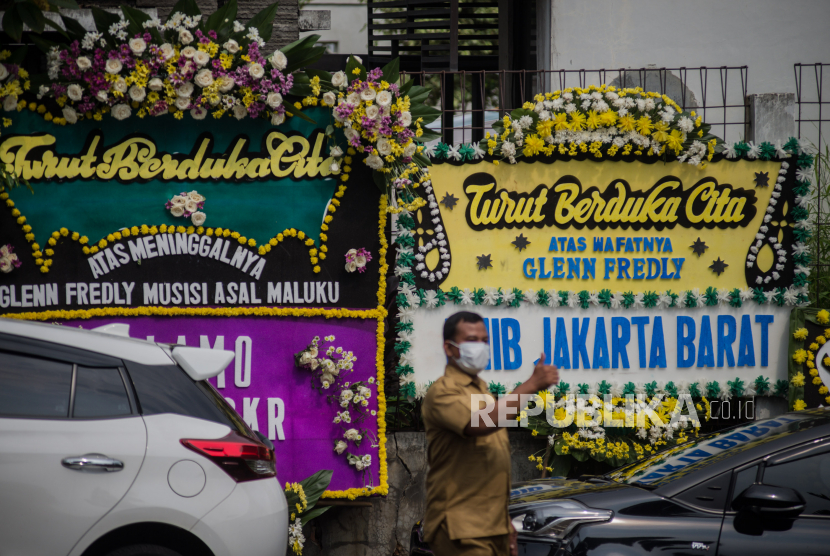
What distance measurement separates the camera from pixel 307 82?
5.66 m

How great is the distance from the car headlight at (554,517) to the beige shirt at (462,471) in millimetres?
703

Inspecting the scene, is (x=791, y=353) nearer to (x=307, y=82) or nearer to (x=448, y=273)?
(x=448, y=273)

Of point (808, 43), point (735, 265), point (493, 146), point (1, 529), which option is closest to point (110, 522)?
point (1, 529)

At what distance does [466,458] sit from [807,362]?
4.54 meters

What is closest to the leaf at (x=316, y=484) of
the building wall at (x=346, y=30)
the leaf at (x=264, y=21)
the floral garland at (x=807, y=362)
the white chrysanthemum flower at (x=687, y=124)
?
the leaf at (x=264, y=21)

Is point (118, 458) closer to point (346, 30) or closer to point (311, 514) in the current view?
point (311, 514)

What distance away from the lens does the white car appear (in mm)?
3482

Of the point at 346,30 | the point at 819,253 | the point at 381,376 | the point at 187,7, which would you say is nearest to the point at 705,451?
the point at 381,376

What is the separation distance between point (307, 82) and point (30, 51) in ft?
7.70

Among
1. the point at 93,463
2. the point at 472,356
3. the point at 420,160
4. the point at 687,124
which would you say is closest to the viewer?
the point at 472,356

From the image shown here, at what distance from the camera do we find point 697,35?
883cm

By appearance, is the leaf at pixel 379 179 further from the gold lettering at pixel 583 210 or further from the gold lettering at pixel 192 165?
the gold lettering at pixel 583 210

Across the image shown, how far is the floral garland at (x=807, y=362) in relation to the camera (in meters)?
6.31

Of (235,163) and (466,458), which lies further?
(235,163)
